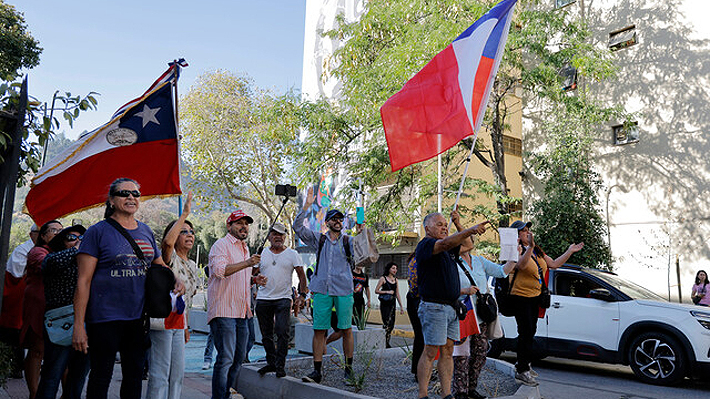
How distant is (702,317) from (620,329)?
1.15 meters

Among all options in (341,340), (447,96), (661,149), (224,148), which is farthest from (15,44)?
(661,149)

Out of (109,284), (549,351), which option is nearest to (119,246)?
(109,284)

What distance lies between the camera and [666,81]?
58.6 ft

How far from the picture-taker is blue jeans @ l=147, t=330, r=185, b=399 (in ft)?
16.0

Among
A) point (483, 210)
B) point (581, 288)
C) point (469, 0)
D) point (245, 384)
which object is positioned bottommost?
point (245, 384)

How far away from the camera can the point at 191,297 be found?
227 inches

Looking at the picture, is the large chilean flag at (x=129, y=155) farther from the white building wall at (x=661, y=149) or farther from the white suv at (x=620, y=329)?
the white building wall at (x=661, y=149)

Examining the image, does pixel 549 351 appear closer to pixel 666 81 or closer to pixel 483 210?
pixel 483 210

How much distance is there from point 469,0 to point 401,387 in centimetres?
1133

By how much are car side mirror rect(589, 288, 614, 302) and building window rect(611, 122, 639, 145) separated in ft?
32.5

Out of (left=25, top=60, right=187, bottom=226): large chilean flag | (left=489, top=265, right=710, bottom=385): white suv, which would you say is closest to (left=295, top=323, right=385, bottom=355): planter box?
(left=489, top=265, right=710, bottom=385): white suv

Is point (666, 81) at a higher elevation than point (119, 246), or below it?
higher

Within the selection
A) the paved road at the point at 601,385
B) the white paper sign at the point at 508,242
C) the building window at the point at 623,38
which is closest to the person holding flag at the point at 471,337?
the white paper sign at the point at 508,242

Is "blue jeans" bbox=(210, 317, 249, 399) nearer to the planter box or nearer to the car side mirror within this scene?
the planter box
